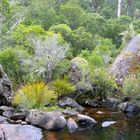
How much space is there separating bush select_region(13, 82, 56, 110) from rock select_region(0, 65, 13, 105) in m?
0.98

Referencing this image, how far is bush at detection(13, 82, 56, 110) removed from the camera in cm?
1712

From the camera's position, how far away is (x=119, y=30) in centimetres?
3634

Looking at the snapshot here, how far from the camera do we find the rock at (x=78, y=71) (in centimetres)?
2094

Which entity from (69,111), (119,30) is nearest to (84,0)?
(119,30)

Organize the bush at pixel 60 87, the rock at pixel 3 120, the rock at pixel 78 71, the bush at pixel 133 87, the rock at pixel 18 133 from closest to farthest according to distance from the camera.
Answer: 1. the rock at pixel 18 133
2. the rock at pixel 3 120
3. the bush at pixel 133 87
4. the bush at pixel 60 87
5. the rock at pixel 78 71

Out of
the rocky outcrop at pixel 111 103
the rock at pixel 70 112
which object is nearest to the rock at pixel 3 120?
the rock at pixel 70 112

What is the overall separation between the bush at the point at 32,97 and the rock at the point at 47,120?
3.94ft

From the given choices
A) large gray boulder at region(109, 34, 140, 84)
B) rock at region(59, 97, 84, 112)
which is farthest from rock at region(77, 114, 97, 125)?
large gray boulder at region(109, 34, 140, 84)

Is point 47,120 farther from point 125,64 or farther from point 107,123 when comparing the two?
point 125,64

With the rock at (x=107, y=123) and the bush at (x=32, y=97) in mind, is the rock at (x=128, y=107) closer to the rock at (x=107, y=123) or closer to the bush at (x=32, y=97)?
the rock at (x=107, y=123)

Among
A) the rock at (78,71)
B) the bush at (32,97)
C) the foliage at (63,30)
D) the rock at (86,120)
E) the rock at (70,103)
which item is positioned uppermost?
the foliage at (63,30)

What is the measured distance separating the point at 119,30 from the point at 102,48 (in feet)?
31.8

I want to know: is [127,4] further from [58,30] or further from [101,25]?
[58,30]

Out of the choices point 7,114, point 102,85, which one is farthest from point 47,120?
point 102,85
